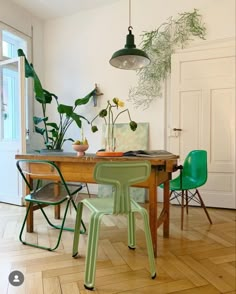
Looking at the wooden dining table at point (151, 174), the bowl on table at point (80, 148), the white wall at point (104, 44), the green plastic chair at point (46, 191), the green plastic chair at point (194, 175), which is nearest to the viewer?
the wooden dining table at point (151, 174)

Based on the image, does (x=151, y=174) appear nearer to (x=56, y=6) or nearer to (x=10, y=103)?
(x=10, y=103)

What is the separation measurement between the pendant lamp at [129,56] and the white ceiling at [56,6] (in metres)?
1.99

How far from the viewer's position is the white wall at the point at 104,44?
3.67 meters

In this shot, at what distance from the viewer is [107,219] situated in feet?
10.2

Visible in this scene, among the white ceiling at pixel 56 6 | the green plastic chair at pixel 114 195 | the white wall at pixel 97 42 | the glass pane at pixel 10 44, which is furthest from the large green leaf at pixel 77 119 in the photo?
the green plastic chair at pixel 114 195

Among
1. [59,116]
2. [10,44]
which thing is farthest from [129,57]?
[10,44]

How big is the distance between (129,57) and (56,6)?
245 cm

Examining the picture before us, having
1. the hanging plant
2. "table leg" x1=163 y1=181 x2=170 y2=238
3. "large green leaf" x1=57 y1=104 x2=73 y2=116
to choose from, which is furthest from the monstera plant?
"table leg" x1=163 y1=181 x2=170 y2=238

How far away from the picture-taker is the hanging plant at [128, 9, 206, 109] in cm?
373

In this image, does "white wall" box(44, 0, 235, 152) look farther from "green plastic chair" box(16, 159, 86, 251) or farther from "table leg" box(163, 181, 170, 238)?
"green plastic chair" box(16, 159, 86, 251)

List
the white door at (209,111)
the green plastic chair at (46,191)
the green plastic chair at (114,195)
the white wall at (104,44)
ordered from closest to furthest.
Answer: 1. the green plastic chair at (114,195)
2. the green plastic chair at (46,191)
3. the white door at (209,111)
4. the white wall at (104,44)

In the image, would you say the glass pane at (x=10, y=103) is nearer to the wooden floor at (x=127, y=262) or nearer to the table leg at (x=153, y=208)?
the wooden floor at (x=127, y=262)

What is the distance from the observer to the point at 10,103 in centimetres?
396

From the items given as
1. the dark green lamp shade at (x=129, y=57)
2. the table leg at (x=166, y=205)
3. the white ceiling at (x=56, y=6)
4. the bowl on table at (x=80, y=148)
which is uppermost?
the white ceiling at (x=56, y=6)
